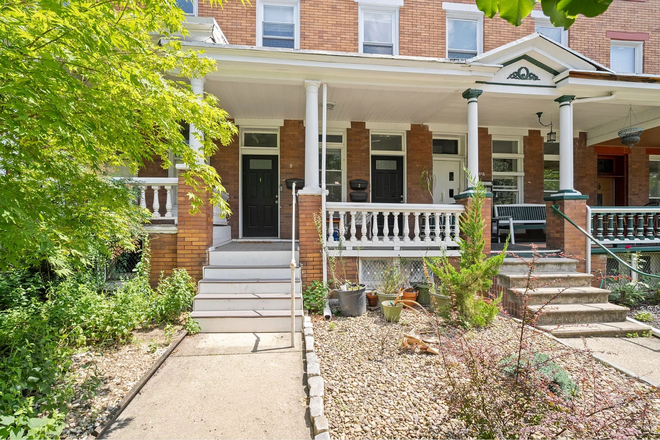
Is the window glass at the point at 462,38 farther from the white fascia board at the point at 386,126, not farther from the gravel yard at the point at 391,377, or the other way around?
the gravel yard at the point at 391,377

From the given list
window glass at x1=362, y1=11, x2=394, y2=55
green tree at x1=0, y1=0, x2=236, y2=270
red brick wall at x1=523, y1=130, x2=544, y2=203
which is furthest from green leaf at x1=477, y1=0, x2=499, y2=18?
red brick wall at x1=523, y1=130, x2=544, y2=203

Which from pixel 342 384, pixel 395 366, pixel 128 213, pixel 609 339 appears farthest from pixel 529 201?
pixel 128 213

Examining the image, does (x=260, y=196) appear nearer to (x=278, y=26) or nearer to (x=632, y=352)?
(x=278, y=26)

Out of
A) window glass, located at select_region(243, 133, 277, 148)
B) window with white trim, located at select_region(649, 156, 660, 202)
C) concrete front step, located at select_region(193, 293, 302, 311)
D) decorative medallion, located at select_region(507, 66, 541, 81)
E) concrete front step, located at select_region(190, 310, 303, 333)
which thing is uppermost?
decorative medallion, located at select_region(507, 66, 541, 81)

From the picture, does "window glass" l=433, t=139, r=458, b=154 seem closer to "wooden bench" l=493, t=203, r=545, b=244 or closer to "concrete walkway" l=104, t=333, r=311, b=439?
"wooden bench" l=493, t=203, r=545, b=244

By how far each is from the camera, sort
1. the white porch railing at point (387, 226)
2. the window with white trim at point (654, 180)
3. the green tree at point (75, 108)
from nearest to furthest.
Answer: the green tree at point (75, 108)
the white porch railing at point (387, 226)
the window with white trim at point (654, 180)

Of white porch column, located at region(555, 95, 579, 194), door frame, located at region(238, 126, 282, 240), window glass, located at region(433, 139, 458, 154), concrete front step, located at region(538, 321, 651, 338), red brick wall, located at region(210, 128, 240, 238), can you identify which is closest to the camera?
concrete front step, located at region(538, 321, 651, 338)

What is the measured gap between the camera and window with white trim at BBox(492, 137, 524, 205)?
8820 millimetres

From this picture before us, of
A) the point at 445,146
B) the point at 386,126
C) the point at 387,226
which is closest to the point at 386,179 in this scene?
the point at 386,126

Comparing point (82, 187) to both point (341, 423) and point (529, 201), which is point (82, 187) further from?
point (529, 201)

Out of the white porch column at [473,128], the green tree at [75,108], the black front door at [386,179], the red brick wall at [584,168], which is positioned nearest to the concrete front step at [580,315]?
the white porch column at [473,128]

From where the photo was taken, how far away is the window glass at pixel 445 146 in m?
8.71

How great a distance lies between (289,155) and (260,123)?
1.04 meters

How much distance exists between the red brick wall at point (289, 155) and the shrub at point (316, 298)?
294 cm
